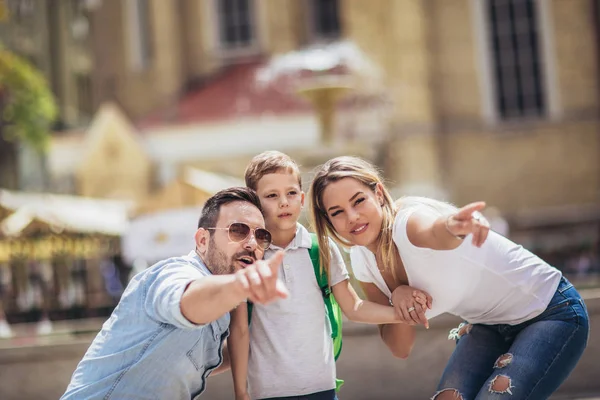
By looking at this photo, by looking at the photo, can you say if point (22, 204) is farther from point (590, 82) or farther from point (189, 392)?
point (590, 82)

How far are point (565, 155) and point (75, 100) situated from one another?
917 inches

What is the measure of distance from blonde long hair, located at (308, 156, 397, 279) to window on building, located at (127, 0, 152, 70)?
21.4 m

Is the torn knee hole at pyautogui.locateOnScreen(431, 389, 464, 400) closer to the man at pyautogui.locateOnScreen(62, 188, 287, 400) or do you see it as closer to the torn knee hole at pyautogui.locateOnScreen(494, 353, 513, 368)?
the torn knee hole at pyautogui.locateOnScreen(494, 353, 513, 368)

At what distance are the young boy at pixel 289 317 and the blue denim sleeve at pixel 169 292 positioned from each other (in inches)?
19.9

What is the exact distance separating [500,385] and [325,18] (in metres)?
21.6

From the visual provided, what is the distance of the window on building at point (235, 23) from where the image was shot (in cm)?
2402

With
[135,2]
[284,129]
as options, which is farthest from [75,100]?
[284,129]

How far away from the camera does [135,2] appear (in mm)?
24219

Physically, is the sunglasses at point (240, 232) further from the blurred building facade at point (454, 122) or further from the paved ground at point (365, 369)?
the blurred building facade at point (454, 122)

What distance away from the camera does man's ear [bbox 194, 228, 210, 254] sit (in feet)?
10.4

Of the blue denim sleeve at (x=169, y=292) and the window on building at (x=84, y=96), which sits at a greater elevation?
the window on building at (x=84, y=96)

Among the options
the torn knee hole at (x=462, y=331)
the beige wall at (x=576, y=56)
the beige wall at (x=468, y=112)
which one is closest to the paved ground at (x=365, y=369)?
the torn knee hole at (x=462, y=331)

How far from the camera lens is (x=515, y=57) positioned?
22.0 m

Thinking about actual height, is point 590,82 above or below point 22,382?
above
